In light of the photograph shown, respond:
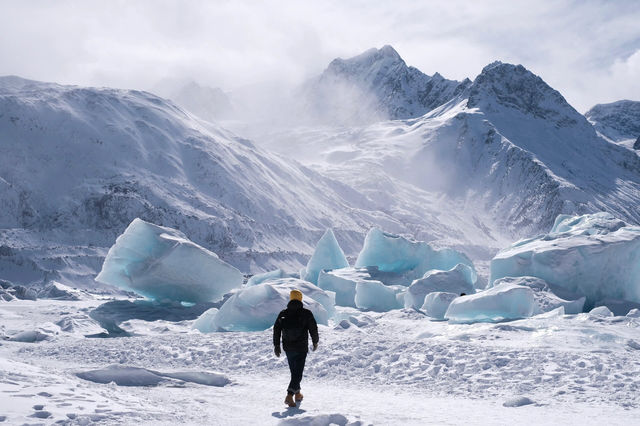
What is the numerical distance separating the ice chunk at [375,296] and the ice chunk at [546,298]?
17.6ft

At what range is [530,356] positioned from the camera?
388 inches

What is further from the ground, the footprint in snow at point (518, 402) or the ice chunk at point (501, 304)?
the ice chunk at point (501, 304)

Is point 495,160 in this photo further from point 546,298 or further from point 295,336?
point 295,336

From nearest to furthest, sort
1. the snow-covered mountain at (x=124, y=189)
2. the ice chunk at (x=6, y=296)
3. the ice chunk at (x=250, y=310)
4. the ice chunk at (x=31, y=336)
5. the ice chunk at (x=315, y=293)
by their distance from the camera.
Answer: the ice chunk at (x=31, y=336) < the ice chunk at (x=250, y=310) < the ice chunk at (x=315, y=293) < the ice chunk at (x=6, y=296) < the snow-covered mountain at (x=124, y=189)

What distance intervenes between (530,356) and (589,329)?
3.91 metres

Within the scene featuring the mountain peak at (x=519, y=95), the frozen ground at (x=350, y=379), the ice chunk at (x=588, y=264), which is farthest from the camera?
the mountain peak at (x=519, y=95)

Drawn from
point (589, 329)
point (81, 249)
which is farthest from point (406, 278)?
point (81, 249)

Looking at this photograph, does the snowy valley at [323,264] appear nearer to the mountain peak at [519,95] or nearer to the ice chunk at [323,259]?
the ice chunk at [323,259]

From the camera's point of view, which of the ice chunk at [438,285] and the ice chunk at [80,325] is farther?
the ice chunk at [438,285]

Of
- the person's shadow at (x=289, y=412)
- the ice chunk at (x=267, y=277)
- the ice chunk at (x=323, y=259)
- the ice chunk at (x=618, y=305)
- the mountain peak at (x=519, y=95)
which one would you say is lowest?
the person's shadow at (x=289, y=412)

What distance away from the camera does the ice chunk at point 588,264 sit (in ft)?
68.5

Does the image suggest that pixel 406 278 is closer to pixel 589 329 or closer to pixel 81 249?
A: pixel 589 329

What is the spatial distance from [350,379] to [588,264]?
14454 millimetres

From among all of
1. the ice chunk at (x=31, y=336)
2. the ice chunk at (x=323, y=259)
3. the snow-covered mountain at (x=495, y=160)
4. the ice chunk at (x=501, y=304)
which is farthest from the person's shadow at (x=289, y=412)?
the snow-covered mountain at (x=495, y=160)
